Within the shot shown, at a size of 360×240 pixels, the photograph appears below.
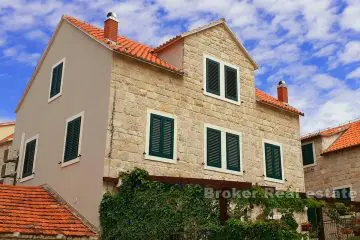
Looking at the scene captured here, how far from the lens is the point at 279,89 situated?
21.6 m

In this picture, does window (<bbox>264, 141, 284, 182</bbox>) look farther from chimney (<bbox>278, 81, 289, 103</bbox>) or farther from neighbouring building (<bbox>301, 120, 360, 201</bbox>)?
neighbouring building (<bbox>301, 120, 360, 201</bbox>)

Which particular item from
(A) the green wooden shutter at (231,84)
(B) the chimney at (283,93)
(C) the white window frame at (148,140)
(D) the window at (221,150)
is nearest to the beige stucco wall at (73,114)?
(C) the white window frame at (148,140)

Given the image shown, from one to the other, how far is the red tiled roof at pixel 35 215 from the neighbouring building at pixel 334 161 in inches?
566

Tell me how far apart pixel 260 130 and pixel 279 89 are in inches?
153

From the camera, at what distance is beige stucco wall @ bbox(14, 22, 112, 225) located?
14.3m

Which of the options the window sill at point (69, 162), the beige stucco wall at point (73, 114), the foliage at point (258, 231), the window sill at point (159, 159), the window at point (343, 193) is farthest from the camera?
the window at point (343, 193)

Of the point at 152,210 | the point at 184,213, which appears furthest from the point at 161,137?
the point at 184,213

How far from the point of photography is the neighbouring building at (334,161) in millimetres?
22656

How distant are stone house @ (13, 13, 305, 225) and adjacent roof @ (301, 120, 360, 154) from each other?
14.6 feet

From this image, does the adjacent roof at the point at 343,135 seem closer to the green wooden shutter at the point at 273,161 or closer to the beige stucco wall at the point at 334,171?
the beige stucco wall at the point at 334,171

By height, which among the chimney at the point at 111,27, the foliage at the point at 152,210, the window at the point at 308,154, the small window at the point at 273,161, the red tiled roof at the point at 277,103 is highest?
the chimney at the point at 111,27

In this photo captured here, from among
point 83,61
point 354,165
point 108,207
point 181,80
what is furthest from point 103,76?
point 354,165

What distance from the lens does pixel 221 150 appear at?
54.9ft

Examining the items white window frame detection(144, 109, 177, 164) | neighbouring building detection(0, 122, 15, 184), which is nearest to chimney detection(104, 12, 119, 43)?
white window frame detection(144, 109, 177, 164)
